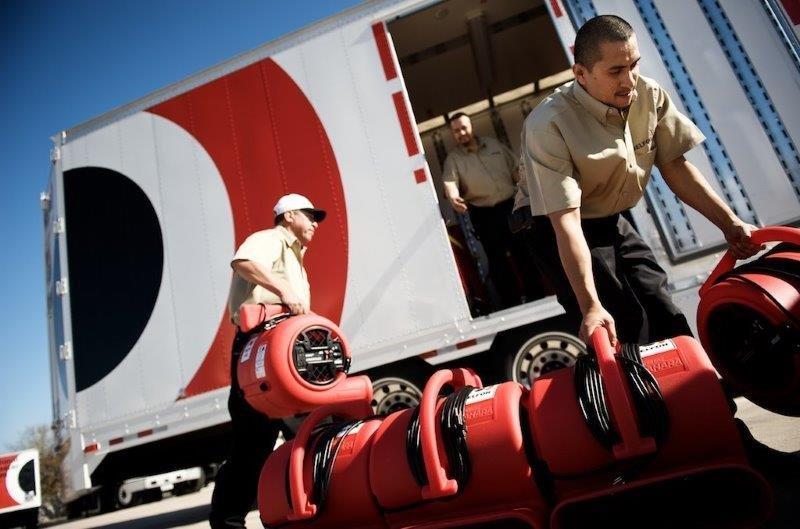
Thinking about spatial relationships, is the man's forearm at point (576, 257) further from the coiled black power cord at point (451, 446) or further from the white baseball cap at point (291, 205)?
the white baseball cap at point (291, 205)

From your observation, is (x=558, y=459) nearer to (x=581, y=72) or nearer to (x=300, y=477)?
(x=300, y=477)

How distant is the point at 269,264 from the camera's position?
2539 millimetres

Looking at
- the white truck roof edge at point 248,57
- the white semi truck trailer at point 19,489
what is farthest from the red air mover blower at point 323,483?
the white semi truck trailer at point 19,489

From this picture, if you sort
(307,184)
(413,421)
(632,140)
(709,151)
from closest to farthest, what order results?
(413,421), (632,140), (709,151), (307,184)

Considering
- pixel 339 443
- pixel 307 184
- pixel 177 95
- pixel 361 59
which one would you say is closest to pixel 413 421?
pixel 339 443

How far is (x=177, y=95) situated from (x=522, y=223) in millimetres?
3385

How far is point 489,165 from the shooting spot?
4215 mm

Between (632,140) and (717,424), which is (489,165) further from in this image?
(717,424)

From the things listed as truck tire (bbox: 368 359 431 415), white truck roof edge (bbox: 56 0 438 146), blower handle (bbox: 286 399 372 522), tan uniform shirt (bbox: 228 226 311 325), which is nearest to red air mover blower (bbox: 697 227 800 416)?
blower handle (bbox: 286 399 372 522)

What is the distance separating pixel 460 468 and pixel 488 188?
10.1 ft

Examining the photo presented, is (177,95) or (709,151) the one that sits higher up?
(177,95)

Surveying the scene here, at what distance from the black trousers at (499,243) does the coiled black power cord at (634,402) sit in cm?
293

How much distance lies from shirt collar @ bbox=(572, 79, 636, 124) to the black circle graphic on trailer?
3414 mm

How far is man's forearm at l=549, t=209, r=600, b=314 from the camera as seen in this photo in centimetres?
151
